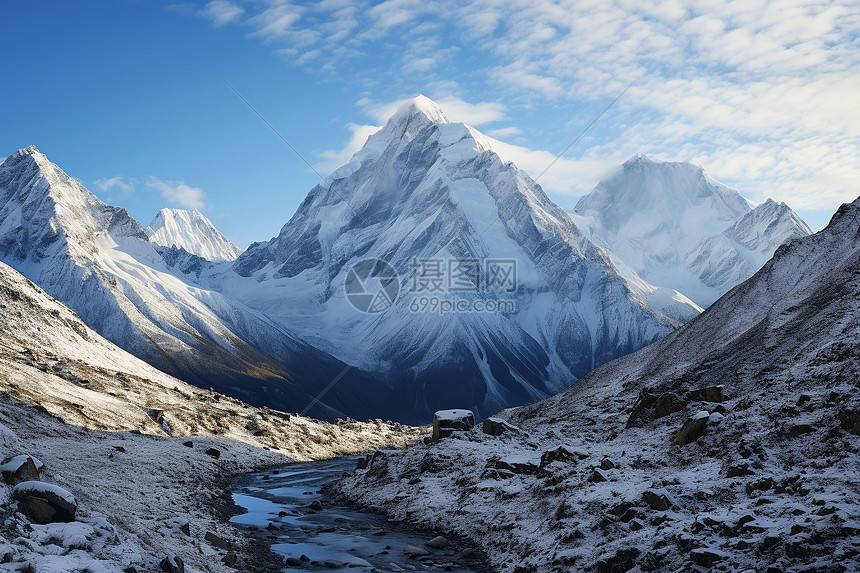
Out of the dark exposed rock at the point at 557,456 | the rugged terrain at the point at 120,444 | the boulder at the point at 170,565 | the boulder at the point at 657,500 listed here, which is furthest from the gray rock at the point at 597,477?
the boulder at the point at 170,565

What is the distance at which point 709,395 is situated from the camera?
43.6 m

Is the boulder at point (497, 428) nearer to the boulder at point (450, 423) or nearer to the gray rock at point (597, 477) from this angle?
the boulder at point (450, 423)

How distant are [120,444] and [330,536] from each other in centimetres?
2914

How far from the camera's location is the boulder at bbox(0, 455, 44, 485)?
69.7 feet

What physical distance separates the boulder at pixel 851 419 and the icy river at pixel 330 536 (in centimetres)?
1797

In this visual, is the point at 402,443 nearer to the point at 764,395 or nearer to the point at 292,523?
the point at 292,523

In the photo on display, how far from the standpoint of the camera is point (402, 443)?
379ft

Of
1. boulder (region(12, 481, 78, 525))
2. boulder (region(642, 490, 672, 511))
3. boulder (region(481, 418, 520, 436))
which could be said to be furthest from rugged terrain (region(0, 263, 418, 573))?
boulder (region(481, 418, 520, 436))

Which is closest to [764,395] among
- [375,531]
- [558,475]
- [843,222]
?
[558,475]

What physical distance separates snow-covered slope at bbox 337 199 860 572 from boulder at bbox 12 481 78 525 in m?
18.1

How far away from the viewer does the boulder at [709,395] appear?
42.7 metres

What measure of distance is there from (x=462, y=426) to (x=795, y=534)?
40.7 metres

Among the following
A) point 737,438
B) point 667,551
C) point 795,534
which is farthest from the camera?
point 737,438

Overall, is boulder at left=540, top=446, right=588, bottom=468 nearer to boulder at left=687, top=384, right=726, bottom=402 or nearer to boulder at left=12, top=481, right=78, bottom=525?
boulder at left=687, top=384, right=726, bottom=402
